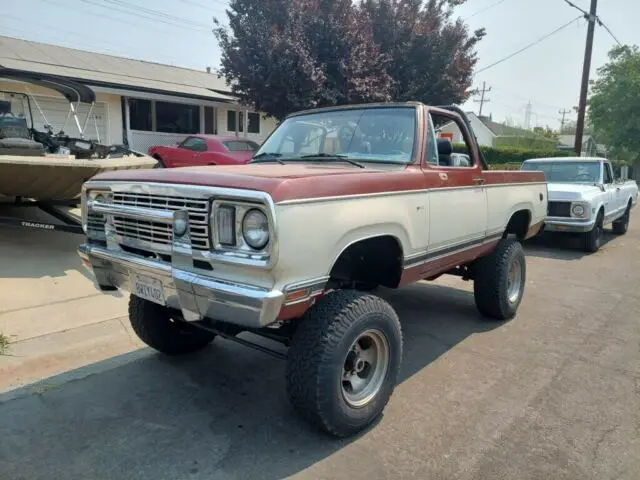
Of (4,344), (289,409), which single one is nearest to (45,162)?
(4,344)

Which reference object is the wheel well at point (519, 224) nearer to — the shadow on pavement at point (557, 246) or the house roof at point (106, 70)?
the shadow on pavement at point (557, 246)

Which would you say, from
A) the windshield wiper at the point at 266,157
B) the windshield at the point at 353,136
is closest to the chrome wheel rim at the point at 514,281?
the windshield at the point at 353,136

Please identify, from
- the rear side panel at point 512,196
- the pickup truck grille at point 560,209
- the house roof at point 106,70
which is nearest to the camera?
the rear side panel at point 512,196

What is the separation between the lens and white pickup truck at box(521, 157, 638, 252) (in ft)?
29.8

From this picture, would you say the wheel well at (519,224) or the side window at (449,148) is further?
the wheel well at (519,224)

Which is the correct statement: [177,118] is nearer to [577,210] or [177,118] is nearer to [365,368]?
[577,210]

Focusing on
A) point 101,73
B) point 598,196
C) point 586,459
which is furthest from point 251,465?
point 101,73

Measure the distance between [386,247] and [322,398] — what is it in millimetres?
1150

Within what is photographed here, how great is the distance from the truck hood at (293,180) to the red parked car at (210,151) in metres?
10.5

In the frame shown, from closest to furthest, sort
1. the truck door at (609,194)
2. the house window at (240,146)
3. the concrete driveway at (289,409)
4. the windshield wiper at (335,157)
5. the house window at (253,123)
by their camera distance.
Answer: the concrete driveway at (289,409), the windshield wiper at (335,157), the truck door at (609,194), the house window at (240,146), the house window at (253,123)

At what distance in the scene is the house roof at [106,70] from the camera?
15844 mm

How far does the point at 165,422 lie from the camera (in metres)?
3.26

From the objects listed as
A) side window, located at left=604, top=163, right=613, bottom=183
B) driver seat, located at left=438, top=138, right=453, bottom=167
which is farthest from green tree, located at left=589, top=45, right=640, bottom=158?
driver seat, located at left=438, top=138, right=453, bottom=167

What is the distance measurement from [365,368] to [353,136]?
1851 millimetres
